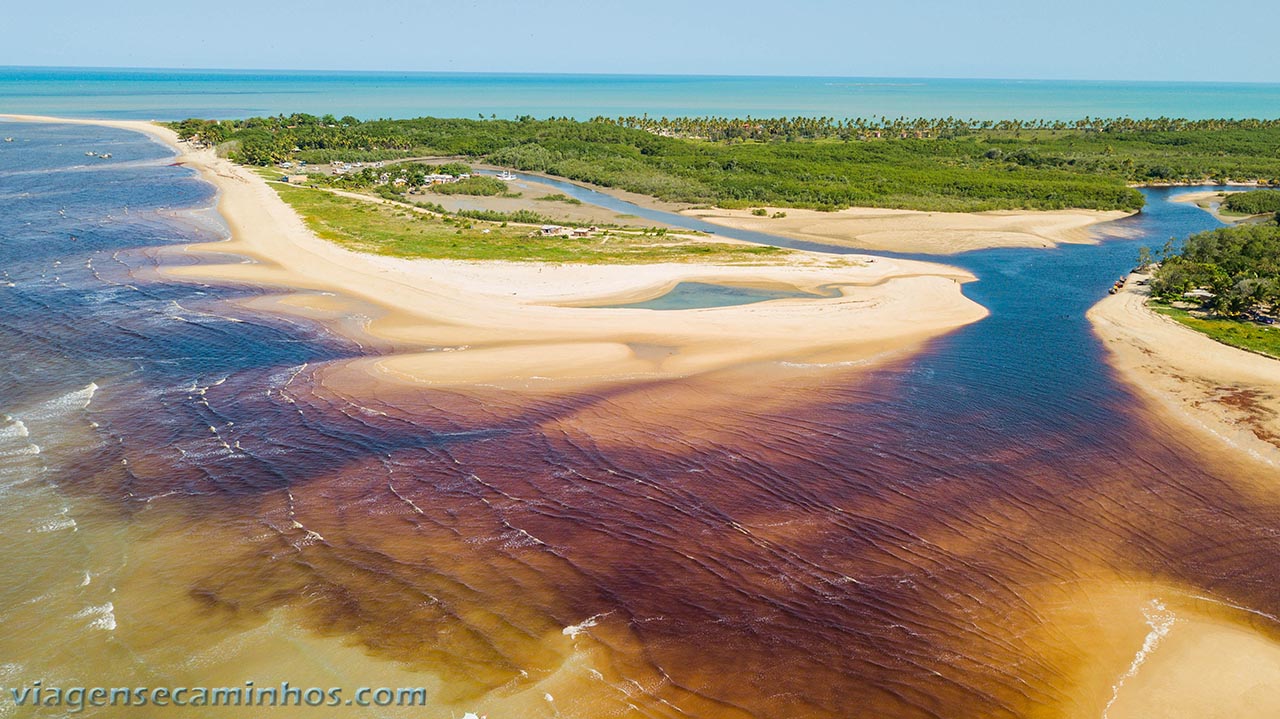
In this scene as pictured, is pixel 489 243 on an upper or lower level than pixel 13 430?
upper

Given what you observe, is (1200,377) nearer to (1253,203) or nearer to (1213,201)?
(1253,203)

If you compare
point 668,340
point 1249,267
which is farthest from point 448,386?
point 1249,267

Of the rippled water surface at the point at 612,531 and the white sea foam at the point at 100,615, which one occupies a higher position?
the rippled water surface at the point at 612,531

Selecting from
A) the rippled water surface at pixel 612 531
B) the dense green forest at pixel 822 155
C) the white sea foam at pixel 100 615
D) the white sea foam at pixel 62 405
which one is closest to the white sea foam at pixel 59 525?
the rippled water surface at pixel 612 531

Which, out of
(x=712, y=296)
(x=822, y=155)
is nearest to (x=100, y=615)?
(x=712, y=296)

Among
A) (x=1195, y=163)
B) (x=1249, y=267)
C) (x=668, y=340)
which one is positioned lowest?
(x=668, y=340)

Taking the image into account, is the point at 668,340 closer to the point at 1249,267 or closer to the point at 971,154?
the point at 1249,267

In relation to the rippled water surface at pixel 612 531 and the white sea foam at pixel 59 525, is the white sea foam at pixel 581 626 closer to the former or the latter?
the rippled water surface at pixel 612 531
